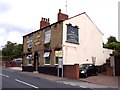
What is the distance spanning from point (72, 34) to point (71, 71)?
19.1 feet

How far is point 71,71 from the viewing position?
2611 centimetres

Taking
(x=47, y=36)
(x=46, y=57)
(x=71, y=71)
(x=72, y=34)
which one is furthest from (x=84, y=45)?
(x=71, y=71)

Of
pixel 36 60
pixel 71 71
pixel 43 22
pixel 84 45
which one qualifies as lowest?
pixel 71 71

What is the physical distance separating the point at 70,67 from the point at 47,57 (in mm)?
5990

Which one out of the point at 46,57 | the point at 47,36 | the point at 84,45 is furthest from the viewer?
the point at 47,36

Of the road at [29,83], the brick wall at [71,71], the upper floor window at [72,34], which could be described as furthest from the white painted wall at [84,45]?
the road at [29,83]

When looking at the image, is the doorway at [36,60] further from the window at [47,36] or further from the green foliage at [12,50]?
the green foliage at [12,50]

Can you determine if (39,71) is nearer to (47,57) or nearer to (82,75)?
(47,57)

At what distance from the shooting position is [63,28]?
95.3 feet

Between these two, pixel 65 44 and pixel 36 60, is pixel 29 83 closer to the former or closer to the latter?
pixel 65 44

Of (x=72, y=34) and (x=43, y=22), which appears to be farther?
(x=43, y=22)

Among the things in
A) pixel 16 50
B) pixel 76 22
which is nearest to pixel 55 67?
pixel 76 22

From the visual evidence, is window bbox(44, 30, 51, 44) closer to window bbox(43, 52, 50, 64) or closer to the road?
window bbox(43, 52, 50, 64)

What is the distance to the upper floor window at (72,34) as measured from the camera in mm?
29750
